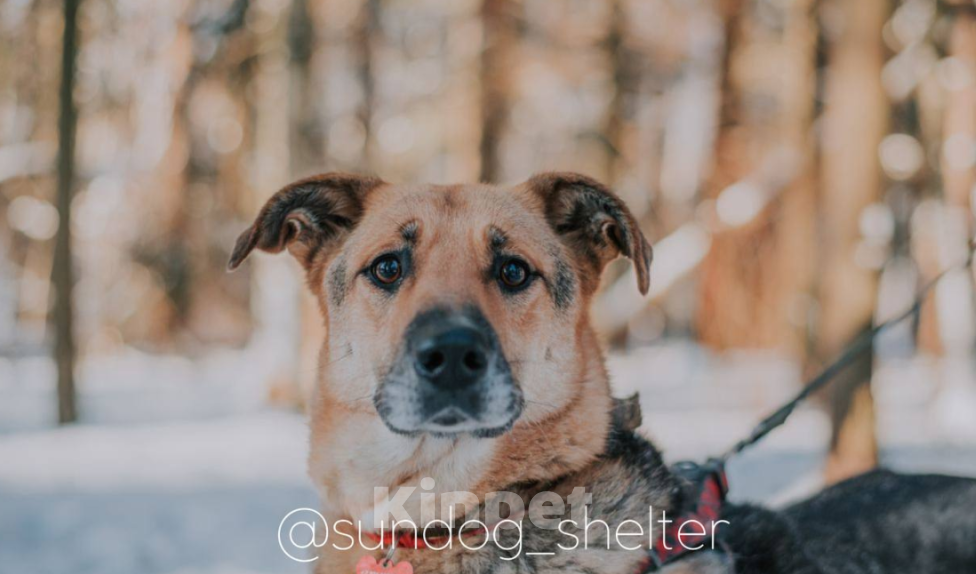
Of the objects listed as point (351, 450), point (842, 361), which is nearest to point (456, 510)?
point (351, 450)

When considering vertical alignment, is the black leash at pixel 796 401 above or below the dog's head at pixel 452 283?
below

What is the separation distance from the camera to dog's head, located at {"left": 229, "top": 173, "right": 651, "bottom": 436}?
2.44 meters

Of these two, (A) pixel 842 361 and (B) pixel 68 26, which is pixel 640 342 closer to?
(B) pixel 68 26

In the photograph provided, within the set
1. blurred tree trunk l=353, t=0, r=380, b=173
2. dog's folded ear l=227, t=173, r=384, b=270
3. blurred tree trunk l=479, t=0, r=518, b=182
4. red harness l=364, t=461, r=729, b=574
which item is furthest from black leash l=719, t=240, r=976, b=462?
blurred tree trunk l=353, t=0, r=380, b=173

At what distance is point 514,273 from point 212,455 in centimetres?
635

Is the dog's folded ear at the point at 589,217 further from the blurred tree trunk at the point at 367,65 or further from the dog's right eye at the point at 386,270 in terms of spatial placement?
the blurred tree trunk at the point at 367,65

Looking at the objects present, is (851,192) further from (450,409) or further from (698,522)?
(450,409)

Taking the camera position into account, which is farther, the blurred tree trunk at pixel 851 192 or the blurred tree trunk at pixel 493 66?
the blurred tree trunk at pixel 493 66

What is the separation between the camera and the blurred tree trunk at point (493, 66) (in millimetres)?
11562

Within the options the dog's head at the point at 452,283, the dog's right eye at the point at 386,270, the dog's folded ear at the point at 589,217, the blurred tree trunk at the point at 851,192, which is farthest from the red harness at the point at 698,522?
the blurred tree trunk at the point at 851,192

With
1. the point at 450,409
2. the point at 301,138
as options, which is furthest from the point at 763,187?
the point at 450,409

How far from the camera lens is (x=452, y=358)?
7.84 feet

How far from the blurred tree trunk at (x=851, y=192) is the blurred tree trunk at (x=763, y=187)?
439 cm

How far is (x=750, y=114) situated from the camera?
19.2 metres
